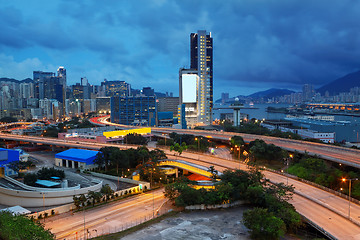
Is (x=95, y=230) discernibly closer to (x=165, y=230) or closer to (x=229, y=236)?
(x=165, y=230)

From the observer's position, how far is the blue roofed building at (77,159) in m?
43.0

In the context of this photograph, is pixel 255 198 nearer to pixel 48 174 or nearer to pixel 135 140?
pixel 48 174

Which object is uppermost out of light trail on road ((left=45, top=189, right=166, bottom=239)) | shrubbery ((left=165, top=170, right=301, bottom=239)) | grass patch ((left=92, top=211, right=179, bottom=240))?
shrubbery ((left=165, top=170, right=301, bottom=239))

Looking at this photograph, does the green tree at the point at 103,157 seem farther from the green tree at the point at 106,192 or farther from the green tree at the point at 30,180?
the green tree at the point at 106,192

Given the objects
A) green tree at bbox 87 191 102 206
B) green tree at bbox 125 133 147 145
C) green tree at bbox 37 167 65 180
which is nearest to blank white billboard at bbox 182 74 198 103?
green tree at bbox 125 133 147 145

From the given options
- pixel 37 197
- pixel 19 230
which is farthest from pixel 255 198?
pixel 37 197

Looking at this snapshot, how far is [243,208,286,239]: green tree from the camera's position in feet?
64.8

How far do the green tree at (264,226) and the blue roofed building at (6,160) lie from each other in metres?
31.3

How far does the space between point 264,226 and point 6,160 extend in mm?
32871

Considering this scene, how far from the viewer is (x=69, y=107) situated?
594ft

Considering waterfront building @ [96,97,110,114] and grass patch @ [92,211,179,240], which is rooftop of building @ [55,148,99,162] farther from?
waterfront building @ [96,97,110,114]

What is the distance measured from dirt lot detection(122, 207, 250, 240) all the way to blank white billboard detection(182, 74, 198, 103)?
85172 millimetres

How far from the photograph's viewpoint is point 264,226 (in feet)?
65.5

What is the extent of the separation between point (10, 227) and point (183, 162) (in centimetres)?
2466
